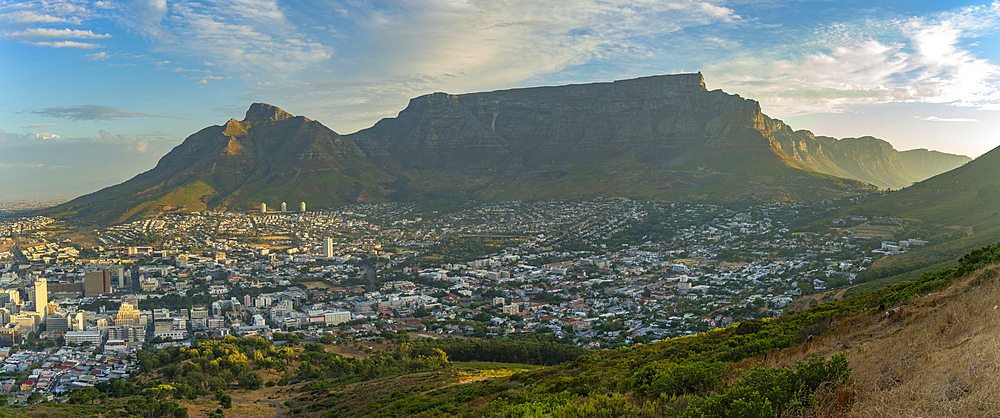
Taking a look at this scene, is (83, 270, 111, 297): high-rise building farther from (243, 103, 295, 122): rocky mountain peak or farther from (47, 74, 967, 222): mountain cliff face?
(243, 103, 295, 122): rocky mountain peak

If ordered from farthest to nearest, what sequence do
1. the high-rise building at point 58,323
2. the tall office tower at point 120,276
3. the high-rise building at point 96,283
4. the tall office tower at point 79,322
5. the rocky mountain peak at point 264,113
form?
the rocky mountain peak at point 264,113, the tall office tower at point 120,276, the high-rise building at point 96,283, the high-rise building at point 58,323, the tall office tower at point 79,322

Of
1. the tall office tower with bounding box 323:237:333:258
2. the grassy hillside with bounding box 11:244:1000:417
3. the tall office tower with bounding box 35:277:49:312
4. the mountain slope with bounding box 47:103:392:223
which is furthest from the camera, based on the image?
the mountain slope with bounding box 47:103:392:223

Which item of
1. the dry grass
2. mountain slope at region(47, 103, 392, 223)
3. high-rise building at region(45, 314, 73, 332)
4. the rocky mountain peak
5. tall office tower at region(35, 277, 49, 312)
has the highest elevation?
the rocky mountain peak

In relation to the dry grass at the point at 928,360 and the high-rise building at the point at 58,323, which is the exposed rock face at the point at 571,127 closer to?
the high-rise building at the point at 58,323

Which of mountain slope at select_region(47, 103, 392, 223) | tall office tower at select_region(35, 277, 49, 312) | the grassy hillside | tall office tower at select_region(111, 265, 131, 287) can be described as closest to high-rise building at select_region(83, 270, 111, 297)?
tall office tower at select_region(111, 265, 131, 287)

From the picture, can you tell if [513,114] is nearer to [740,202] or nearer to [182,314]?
[740,202]

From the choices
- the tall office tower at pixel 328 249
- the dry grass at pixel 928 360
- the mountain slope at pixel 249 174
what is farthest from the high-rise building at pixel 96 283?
the dry grass at pixel 928 360
